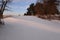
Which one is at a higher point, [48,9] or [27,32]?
[27,32]

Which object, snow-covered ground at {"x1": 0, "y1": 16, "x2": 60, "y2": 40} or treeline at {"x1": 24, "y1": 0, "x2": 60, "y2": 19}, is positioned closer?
snow-covered ground at {"x1": 0, "y1": 16, "x2": 60, "y2": 40}

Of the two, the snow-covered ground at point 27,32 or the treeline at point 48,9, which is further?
the treeline at point 48,9

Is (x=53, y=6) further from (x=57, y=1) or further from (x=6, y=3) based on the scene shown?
(x=6, y=3)

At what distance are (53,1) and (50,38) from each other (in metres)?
5.89

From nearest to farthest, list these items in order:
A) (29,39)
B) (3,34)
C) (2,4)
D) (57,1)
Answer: (29,39) → (3,34) → (2,4) → (57,1)

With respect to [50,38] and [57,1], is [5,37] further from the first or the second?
[57,1]

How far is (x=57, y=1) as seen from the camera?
9.66 m

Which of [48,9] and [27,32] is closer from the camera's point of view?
[27,32]

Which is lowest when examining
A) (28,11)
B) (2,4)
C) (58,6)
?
(28,11)

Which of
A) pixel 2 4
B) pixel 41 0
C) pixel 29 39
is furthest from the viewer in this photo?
pixel 41 0

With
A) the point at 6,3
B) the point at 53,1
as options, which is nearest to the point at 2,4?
the point at 6,3

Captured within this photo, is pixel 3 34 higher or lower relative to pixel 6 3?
lower

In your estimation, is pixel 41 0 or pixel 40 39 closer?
pixel 40 39

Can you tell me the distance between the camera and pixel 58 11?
11.0 metres
